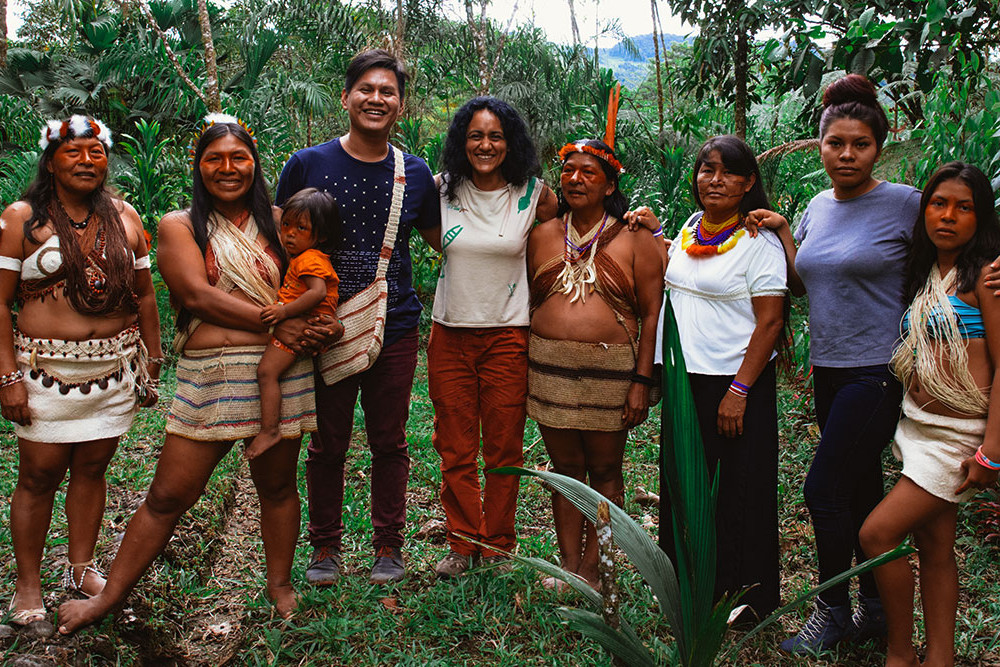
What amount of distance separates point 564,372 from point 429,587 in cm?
103

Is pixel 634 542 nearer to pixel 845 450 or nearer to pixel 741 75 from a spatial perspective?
pixel 845 450

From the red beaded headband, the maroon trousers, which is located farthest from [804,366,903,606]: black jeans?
the maroon trousers

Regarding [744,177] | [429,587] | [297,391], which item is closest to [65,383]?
[297,391]

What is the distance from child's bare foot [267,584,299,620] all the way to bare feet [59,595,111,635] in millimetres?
528

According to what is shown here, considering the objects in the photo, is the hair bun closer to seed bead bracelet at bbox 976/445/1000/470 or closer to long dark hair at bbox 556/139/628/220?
long dark hair at bbox 556/139/628/220

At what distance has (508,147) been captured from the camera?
2814mm

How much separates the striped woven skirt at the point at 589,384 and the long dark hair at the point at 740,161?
615 mm

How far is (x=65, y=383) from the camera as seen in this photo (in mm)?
2473

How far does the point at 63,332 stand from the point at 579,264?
1.74 metres

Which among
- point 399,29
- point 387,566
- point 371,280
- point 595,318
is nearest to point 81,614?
point 387,566

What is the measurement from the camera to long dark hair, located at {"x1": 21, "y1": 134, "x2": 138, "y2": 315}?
2.42 m

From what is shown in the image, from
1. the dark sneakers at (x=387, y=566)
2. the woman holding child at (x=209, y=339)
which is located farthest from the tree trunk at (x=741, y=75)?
the woman holding child at (x=209, y=339)

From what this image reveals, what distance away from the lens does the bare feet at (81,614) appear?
240 cm

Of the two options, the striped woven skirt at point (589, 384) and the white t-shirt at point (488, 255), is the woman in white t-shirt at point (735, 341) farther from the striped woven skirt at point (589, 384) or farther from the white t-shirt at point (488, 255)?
the white t-shirt at point (488, 255)
